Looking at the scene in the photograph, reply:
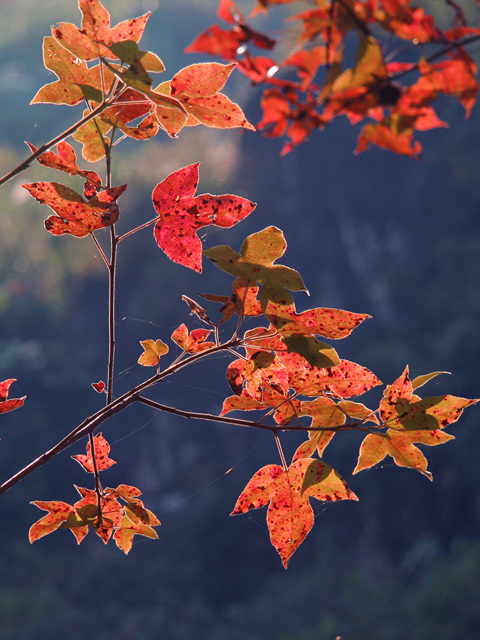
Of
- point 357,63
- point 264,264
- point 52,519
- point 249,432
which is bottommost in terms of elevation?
point 249,432

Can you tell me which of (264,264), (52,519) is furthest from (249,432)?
(264,264)

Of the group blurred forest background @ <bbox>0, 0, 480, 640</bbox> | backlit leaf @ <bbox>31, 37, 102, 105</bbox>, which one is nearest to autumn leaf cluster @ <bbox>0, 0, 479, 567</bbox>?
backlit leaf @ <bbox>31, 37, 102, 105</bbox>

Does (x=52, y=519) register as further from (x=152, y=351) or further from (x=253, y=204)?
(x=253, y=204)

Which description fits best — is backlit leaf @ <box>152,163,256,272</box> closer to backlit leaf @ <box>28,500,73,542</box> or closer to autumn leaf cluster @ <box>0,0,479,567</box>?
autumn leaf cluster @ <box>0,0,479,567</box>

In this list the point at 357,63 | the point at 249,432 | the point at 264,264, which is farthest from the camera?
the point at 249,432

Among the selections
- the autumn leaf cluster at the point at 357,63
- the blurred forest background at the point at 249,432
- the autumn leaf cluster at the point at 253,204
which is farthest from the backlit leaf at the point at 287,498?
the blurred forest background at the point at 249,432

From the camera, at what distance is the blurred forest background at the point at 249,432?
4316mm

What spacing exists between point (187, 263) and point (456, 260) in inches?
258

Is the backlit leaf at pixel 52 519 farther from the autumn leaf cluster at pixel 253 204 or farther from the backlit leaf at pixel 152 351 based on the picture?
the backlit leaf at pixel 152 351

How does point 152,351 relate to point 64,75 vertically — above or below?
below

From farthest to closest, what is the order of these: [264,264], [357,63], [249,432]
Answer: [249,432] → [264,264] → [357,63]

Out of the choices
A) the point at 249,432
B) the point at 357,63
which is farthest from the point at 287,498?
the point at 249,432

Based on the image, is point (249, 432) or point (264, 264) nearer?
point (264, 264)

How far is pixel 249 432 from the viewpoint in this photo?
19.9 feet
